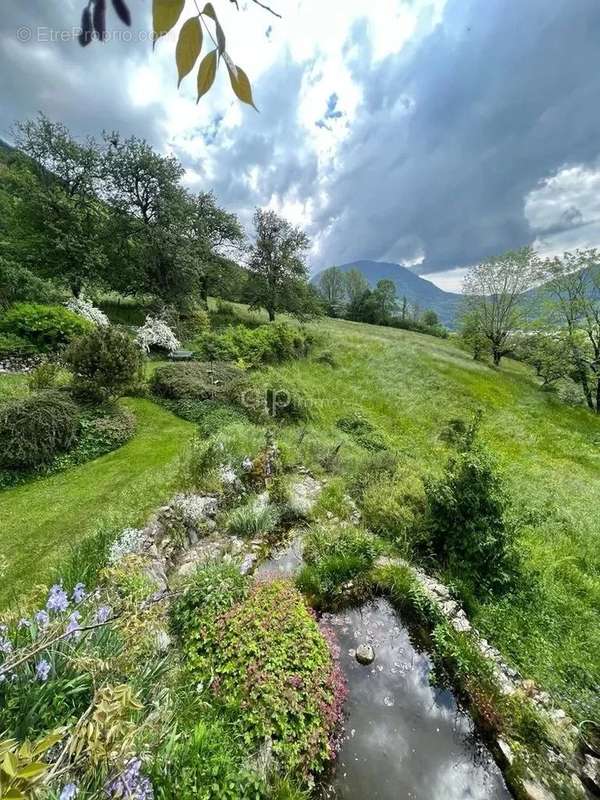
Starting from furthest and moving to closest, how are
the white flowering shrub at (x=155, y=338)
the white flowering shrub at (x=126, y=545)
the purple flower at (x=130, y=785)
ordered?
the white flowering shrub at (x=155, y=338) < the white flowering shrub at (x=126, y=545) < the purple flower at (x=130, y=785)

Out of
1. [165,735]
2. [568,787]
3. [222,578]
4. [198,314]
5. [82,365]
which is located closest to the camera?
[165,735]

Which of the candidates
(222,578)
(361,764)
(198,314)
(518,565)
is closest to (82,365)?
(222,578)

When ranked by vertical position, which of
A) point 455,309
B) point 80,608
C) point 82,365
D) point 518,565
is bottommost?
point 518,565

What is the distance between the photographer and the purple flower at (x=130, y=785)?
189 centimetres

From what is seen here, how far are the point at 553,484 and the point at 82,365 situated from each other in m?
13.5

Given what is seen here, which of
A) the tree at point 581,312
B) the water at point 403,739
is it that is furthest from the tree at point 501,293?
the water at point 403,739

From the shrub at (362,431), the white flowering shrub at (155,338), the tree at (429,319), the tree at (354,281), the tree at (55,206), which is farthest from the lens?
the tree at (354,281)

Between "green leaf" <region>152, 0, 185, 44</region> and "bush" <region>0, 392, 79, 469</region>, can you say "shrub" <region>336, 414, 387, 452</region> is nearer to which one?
"bush" <region>0, 392, 79, 469</region>

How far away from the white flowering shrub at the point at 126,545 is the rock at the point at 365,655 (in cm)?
Answer: 307

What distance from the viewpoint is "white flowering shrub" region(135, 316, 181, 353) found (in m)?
14.3

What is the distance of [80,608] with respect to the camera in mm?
3053

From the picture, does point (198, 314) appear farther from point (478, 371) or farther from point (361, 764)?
point (361, 764)

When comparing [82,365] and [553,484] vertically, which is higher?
[82,365]

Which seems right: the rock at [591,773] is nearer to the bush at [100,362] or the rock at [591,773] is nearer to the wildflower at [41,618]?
the wildflower at [41,618]
